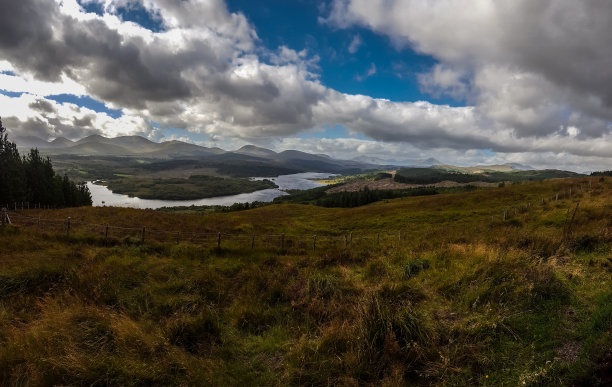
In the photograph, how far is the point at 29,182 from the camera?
69.1 meters

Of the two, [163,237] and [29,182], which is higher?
[29,182]

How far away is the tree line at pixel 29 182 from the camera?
188ft

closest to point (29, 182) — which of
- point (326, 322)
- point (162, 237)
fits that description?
point (162, 237)

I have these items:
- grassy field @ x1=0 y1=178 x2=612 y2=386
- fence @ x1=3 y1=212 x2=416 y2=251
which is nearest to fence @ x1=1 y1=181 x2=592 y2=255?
fence @ x1=3 y1=212 x2=416 y2=251

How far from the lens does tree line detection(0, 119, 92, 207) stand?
57156mm

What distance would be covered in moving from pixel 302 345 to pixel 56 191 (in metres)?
99.6

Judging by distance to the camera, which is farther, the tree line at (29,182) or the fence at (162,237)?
the tree line at (29,182)

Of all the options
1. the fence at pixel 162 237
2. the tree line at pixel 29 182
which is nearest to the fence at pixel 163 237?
the fence at pixel 162 237

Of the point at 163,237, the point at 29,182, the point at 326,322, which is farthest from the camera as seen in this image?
the point at 29,182

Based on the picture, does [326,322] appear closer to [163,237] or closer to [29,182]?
[163,237]

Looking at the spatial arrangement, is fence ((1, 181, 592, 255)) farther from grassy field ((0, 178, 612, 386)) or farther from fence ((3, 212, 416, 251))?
grassy field ((0, 178, 612, 386))

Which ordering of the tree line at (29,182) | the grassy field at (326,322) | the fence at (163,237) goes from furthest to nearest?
the tree line at (29,182) < the fence at (163,237) < the grassy field at (326,322)

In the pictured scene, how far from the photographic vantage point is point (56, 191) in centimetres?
7456

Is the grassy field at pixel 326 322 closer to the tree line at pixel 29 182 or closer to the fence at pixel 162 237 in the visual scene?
the fence at pixel 162 237
